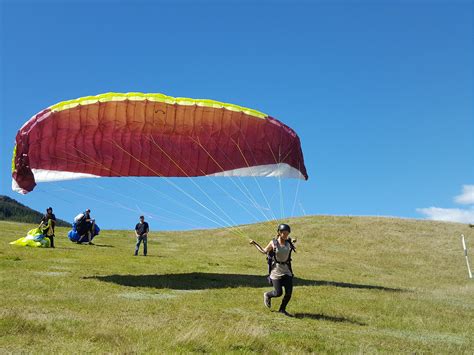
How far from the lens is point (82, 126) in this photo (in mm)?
16703

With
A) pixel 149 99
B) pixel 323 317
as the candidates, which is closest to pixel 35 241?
pixel 149 99

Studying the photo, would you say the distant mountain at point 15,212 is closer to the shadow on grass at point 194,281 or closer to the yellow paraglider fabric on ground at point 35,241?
the yellow paraglider fabric on ground at point 35,241

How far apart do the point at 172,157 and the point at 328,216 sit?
39.0m

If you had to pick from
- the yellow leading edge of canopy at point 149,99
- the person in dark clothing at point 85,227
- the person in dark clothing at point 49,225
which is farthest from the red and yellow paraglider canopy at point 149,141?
the person in dark clothing at point 85,227

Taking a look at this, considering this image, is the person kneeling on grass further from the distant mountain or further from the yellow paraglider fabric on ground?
the distant mountain

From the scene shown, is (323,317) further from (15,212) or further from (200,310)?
(15,212)

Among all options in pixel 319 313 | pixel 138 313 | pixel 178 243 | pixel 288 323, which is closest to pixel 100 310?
pixel 138 313

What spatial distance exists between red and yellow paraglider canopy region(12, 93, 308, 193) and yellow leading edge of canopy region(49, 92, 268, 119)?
0.03 m

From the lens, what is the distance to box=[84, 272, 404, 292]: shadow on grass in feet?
52.6

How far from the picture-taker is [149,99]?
16.8 metres

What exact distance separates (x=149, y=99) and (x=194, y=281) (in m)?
6.70

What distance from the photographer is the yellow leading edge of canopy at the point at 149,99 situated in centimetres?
1648

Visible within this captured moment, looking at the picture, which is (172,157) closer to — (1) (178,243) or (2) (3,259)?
(2) (3,259)

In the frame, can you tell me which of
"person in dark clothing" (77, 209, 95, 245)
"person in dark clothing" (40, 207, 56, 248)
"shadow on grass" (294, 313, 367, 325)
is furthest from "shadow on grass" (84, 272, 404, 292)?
"person in dark clothing" (77, 209, 95, 245)
